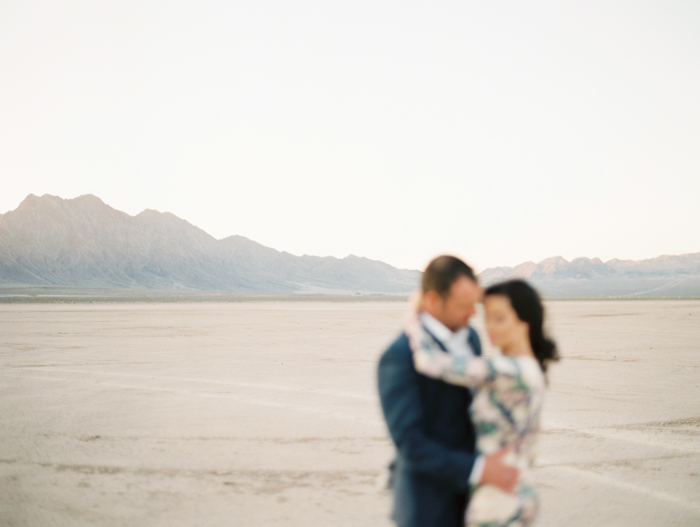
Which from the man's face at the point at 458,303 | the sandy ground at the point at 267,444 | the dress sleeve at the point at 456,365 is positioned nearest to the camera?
the dress sleeve at the point at 456,365

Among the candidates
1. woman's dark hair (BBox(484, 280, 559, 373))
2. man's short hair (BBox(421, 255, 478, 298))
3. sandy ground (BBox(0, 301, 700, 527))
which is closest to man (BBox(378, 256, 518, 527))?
man's short hair (BBox(421, 255, 478, 298))

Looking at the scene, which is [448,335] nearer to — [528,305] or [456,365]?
[456,365]

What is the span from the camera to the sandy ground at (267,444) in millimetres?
4449

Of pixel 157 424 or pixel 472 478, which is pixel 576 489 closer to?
pixel 472 478

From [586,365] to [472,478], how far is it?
12.1 m

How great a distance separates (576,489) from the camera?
16.1 ft

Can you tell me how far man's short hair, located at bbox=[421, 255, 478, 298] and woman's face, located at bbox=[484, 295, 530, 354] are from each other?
122 millimetres

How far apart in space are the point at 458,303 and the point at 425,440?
0.51 metres

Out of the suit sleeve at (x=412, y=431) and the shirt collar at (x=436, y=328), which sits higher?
the shirt collar at (x=436, y=328)

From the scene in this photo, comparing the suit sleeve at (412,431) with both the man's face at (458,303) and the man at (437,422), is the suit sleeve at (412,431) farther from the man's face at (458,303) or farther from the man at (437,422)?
the man's face at (458,303)

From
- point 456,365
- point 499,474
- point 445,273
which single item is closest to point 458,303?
point 445,273

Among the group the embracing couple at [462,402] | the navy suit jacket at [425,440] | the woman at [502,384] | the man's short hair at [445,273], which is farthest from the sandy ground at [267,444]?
the man's short hair at [445,273]

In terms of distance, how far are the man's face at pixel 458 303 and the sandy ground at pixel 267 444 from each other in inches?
118

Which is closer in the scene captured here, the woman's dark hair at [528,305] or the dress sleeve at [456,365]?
the dress sleeve at [456,365]
